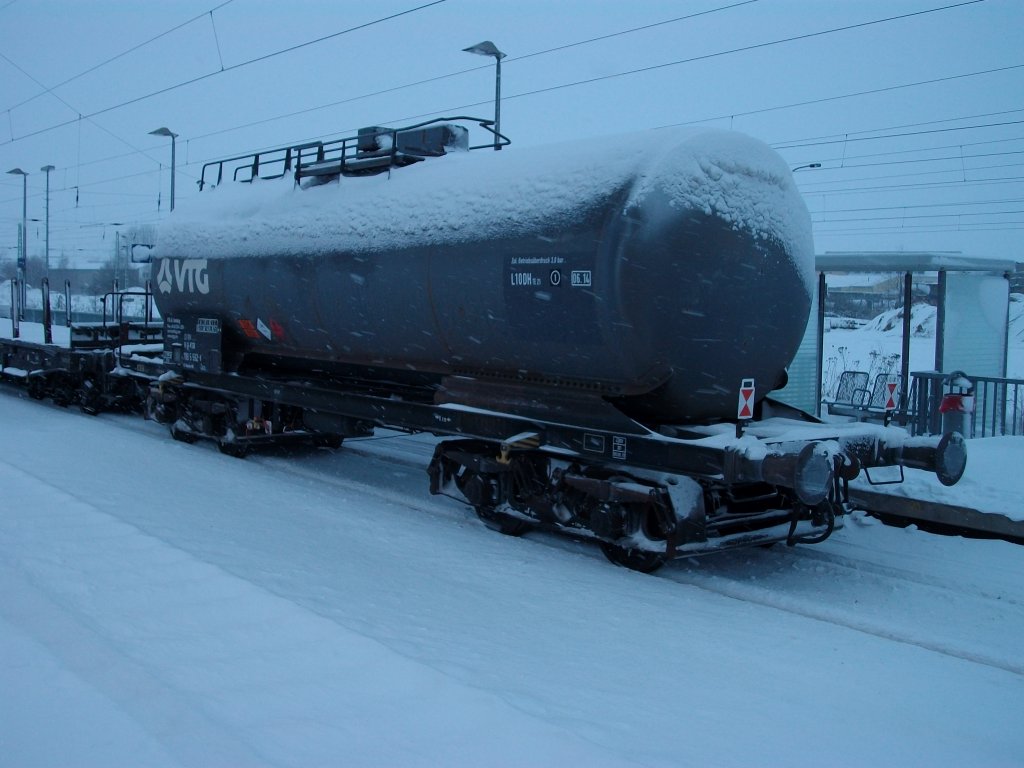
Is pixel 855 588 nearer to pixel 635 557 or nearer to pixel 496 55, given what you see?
pixel 635 557

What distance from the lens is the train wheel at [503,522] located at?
7.78m

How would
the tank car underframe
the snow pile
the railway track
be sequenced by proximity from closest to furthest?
the railway track, the tank car underframe, the snow pile

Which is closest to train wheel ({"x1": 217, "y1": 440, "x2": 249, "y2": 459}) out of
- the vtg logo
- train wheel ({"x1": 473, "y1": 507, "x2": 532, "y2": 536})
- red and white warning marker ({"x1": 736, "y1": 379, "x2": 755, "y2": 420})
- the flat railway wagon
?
the vtg logo

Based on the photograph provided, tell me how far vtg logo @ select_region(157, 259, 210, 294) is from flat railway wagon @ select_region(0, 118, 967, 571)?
184cm

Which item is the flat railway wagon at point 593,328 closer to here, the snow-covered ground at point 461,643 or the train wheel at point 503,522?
the train wheel at point 503,522

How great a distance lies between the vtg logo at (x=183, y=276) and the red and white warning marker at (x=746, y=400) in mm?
6897

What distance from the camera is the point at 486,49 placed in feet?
50.6

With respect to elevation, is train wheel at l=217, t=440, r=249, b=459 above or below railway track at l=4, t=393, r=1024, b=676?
above

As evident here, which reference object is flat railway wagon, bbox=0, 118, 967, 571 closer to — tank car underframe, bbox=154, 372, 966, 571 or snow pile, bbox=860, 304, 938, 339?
tank car underframe, bbox=154, 372, 966, 571

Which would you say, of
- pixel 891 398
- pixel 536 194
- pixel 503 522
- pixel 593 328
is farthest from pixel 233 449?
pixel 891 398

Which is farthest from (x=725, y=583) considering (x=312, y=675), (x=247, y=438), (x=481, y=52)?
(x=481, y=52)

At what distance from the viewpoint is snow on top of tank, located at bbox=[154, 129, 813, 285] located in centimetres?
632

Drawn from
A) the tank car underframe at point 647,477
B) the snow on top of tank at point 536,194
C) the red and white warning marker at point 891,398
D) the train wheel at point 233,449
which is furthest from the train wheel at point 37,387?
the red and white warning marker at point 891,398

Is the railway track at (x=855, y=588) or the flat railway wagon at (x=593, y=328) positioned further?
the flat railway wagon at (x=593, y=328)
